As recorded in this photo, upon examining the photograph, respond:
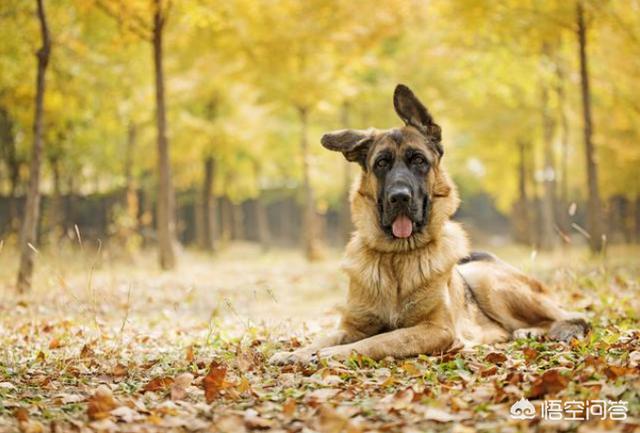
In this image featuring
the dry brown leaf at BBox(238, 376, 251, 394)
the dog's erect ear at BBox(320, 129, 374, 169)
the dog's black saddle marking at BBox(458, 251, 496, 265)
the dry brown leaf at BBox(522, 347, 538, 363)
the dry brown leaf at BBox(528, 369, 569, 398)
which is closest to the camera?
the dry brown leaf at BBox(528, 369, 569, 398)

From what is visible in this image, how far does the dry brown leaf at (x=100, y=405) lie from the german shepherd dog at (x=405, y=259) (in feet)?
4.84

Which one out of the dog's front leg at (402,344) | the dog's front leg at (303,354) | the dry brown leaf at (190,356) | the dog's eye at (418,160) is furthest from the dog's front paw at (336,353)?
the dog's eye at (418,160)

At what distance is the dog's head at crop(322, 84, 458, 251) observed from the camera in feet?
17.1

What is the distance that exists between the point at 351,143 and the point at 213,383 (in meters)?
2.35

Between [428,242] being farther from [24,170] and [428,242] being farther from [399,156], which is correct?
[24,170]

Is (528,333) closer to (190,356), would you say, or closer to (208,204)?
(190,356)

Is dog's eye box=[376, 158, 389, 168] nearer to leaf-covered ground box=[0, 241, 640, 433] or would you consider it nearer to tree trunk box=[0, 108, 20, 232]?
leaf-covered ground box=[0, 241, 640, 433]

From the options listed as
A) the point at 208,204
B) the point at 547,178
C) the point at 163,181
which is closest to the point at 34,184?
the point at 163,181

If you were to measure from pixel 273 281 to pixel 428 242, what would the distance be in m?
8.62

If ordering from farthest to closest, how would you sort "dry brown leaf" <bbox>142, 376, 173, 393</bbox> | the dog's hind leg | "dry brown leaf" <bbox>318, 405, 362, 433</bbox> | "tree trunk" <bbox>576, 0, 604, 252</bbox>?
"tree trunk" <bbox>576, 0, 604, 252</bbox>, the dog's hind leg, "dry brown leaf" <bbox>142, 376, 173, 393</bbox>, "dry brown leaf" <bbox>318, 405, 362, 433</bbox>

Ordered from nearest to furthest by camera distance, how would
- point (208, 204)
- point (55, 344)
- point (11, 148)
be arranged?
1. point (55, 344)
2. point (11, 148)
3. point (208, 204)

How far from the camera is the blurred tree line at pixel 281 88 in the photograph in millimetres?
13852

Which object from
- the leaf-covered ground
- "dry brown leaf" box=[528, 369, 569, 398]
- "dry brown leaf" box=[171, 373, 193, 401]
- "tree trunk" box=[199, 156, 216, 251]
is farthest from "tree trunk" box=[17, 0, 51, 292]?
"tree trunk" box=[199, 156, 216, 251]

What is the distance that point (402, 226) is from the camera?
5.27 meters
